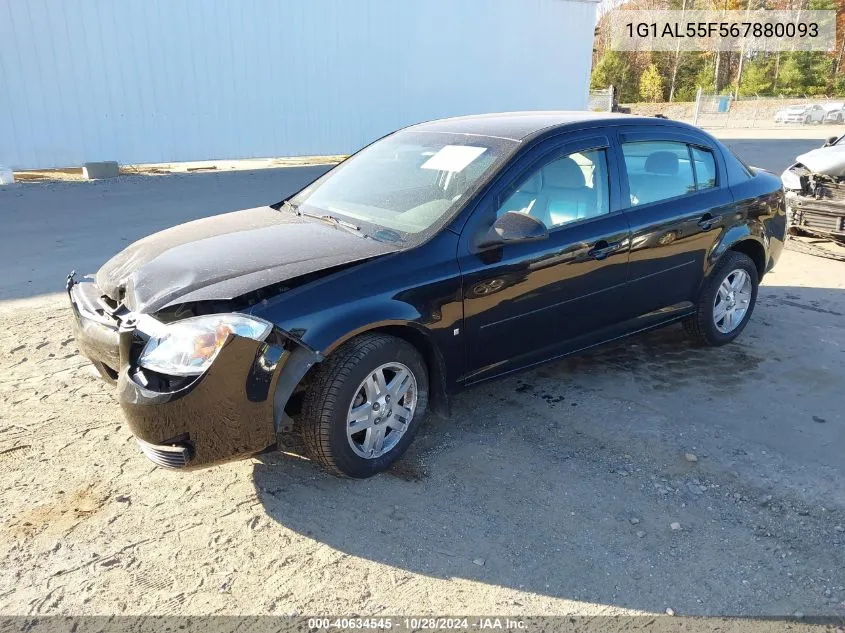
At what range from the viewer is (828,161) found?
783 centimetres

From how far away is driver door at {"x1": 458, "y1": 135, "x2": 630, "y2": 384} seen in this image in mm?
3330

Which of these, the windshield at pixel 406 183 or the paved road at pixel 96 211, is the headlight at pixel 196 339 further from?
the paved road at pixel 96 211

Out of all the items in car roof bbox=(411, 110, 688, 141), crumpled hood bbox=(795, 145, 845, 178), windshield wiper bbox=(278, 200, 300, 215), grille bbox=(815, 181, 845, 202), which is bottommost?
grille bbox=(815, 181, 845, 202)

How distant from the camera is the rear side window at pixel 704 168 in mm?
4512

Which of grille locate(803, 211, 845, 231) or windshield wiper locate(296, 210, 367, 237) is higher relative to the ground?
windshield wiper locate(296, 210, 367, 237)

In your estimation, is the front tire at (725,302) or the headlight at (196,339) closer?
the headlight at (196,339)

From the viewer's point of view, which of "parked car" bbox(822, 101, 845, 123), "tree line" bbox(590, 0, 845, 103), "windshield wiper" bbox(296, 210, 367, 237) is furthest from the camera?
"tree line" bbox(590, 0, 845, 103)

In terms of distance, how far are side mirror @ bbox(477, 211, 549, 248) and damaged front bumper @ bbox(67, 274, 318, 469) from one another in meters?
1.12

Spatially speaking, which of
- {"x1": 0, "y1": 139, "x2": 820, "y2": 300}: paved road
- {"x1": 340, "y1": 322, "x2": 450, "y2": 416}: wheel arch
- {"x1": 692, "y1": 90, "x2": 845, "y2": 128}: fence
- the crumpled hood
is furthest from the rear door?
{"x1": 692, "y1": 90, "x2": 845, "y2": 128}: fence

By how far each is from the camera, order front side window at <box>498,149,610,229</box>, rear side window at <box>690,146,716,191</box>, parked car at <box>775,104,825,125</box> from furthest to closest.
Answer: parked car at <box>775,104,825,125</box> < rear side window at <box>690,146,716,191</box> < front side window at <box>498,149,610,229</box>

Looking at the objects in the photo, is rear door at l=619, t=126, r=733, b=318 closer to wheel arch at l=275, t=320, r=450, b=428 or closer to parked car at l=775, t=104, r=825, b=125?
wheel arch at l=275, t=320, r=450, b=428

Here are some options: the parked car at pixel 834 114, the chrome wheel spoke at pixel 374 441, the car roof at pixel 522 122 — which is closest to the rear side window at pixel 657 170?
the car roof at pixel 522 122

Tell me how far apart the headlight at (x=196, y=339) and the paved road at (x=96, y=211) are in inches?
158

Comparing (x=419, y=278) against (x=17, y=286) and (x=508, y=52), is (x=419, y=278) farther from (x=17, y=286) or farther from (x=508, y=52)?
(x=508, y=52)
